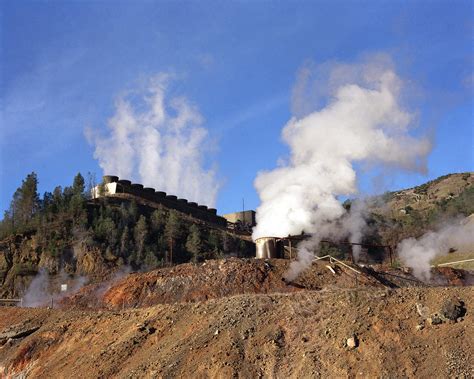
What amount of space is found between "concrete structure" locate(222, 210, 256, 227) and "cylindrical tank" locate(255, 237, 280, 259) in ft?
197

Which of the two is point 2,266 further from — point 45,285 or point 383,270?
point 383,270

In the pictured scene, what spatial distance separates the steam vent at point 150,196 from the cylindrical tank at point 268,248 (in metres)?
50.0

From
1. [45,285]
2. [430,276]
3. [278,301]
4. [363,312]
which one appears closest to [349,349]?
[363,312]

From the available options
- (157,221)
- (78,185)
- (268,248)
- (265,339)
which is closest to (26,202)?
(78,185)

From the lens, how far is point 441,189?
115 m

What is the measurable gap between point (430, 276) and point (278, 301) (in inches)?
641

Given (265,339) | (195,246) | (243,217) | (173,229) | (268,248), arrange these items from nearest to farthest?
(265,339) < (268,248) < (195,246) < (173,229) < (243,217)

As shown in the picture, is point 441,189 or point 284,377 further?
point 441,189

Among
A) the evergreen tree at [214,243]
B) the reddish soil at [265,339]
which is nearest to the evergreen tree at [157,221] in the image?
the evergreen tree at [214,243]

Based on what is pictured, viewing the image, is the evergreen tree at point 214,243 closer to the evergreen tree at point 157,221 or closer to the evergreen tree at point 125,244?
the evergreen tree at point 157,221

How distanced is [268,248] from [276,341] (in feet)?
42.4

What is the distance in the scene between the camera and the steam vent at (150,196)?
260 feet

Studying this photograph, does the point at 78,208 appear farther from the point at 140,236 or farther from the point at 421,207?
the point at 421,207

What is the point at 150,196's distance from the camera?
8294cm
